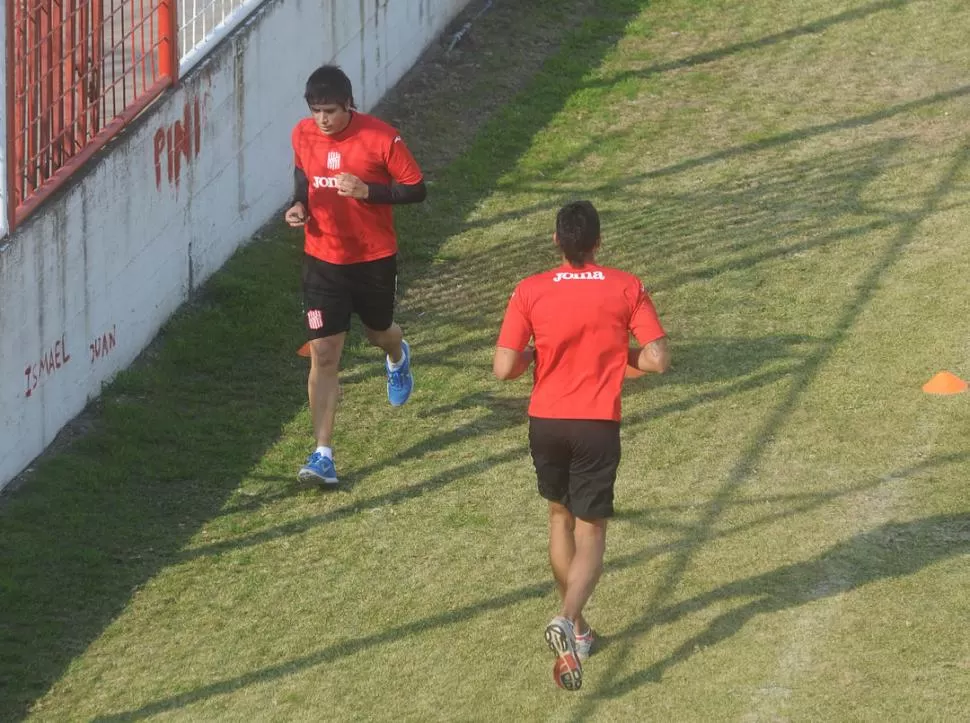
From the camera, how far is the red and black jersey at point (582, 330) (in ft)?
19.8

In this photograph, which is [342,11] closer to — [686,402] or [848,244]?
[848,244]

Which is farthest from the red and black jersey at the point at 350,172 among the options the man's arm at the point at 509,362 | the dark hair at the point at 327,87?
the man's arm at the point at 509,362

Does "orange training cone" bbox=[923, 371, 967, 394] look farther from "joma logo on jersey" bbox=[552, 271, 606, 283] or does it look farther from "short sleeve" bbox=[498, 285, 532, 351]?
"short sleeve" bbox=[498, 285, 532, 351]

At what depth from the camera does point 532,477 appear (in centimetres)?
807

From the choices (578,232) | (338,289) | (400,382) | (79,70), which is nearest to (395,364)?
(400,382)

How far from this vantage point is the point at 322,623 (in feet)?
22.5

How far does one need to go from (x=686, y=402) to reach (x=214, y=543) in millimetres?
2677

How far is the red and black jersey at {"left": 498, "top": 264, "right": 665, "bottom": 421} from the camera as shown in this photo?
238 inches

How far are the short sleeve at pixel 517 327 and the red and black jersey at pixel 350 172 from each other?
1893mm

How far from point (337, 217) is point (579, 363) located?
2284mm

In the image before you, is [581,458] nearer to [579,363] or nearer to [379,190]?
[579,363]

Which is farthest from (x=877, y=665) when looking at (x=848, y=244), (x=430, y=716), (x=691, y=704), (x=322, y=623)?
(x=848, y=244)

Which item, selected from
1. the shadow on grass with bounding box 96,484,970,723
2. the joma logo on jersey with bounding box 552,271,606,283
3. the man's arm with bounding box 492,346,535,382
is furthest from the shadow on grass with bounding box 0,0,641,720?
the joma logo on jersey with bounding box 552,271,606,283

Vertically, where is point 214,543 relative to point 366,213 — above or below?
below
